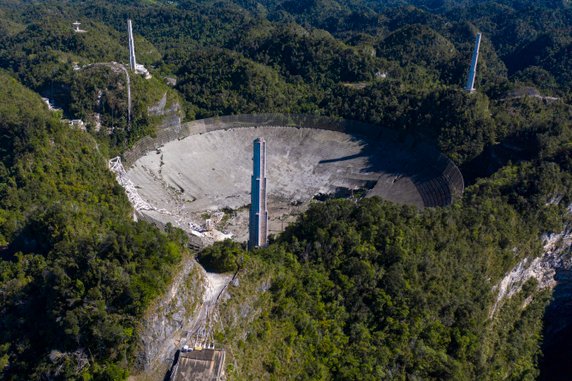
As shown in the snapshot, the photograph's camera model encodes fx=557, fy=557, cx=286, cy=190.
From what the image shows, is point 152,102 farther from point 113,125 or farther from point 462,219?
point 462,219

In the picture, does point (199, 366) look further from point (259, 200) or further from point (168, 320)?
point (259, 200)

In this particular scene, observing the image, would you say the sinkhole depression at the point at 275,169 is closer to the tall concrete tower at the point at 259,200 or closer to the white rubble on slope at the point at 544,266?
the tall concrete tower at the point at 259,200

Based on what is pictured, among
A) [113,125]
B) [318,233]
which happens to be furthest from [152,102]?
[318,233]

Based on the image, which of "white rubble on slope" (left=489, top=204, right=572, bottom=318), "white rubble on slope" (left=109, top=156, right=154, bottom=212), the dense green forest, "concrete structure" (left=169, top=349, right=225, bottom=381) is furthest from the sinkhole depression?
"concrete structure" (left=169, top=349, right=225, bottom=381)

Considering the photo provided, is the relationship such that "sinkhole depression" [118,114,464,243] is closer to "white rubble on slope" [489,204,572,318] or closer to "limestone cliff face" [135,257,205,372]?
"white rubble on slope" [489,204,572,318]

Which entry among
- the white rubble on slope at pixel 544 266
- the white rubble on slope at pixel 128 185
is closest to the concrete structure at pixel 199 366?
the white rubble on slope at pixel 544 266
